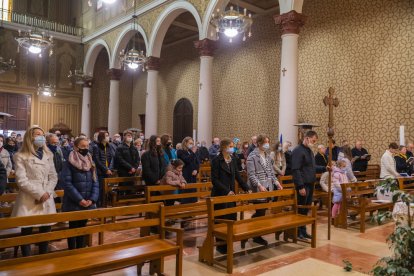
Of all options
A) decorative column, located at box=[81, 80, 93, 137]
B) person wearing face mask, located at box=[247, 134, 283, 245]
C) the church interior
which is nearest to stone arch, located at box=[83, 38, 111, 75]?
the church interior

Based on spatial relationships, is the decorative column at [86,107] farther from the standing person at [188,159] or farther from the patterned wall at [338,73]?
the standing person at [188,159]

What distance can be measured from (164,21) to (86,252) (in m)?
12.8

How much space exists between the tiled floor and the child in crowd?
53 centimetres

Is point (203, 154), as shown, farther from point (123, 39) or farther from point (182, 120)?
point (123, 39)

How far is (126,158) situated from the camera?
272 inches

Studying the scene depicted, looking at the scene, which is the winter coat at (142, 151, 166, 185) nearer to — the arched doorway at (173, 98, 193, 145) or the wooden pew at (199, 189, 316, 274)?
the wooden pew at (199, 189, 316, 274)

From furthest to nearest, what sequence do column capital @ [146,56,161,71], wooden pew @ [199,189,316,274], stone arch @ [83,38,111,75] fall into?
stone arch @ [83,38,111,75], column capital @ [146,56,161,71], wooden pew @ [199,189,316,274]

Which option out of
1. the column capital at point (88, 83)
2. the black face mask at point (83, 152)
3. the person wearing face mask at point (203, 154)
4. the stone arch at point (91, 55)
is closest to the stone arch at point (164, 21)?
the person wearing face mask at point (203, 154)

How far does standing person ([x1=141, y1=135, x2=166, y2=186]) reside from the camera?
593 centimetres

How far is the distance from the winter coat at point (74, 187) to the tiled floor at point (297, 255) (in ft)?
2.96

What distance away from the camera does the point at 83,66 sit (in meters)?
21.0

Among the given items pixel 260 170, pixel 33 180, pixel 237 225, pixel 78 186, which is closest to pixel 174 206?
pixel 237 225

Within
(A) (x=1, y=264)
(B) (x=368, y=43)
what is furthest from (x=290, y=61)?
(A) (x=1, y=264)

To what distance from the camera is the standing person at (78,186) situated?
13.4 feet
